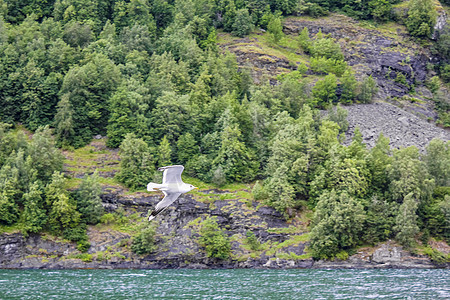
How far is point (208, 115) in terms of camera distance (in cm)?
11756

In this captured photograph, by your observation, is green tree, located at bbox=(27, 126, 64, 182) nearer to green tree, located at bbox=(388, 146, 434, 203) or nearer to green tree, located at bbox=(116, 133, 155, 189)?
green tree, located at bbox=(116, 133, 155, 189)

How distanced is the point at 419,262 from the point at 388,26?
298ft

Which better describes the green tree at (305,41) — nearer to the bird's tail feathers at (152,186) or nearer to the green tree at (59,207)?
the green tree at (59,207)

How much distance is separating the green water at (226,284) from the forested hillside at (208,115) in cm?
1143

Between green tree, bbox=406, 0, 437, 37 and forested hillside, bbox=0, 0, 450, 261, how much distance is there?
45 centimetres

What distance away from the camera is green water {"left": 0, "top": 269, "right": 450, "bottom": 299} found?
61.6 meters

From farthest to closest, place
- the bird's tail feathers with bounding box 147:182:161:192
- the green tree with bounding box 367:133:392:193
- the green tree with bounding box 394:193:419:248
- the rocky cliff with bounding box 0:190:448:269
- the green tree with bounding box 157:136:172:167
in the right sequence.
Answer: the green tree with bounding box 157:136:172:167
the green tree with bounding box 367:133:392:193
the green tree with bounding box 394:193:419:248
the rocky cliff with bounding box 0:190:448:269
the bird's tail feathers with bounding box 147:182:161:192

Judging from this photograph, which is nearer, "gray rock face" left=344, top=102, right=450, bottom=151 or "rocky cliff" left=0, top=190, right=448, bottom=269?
"rocky cliff" left=0, top=190, right=448, bottom=269

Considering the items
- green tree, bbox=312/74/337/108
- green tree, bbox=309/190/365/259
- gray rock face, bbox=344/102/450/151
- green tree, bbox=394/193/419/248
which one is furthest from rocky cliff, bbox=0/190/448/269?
green tree, bbox=312/74/337/108

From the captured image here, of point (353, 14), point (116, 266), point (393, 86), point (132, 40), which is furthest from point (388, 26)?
point (116, 266)

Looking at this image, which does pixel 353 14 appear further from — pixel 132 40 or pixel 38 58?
pixel 38 58

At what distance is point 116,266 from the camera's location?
9075 centimetres

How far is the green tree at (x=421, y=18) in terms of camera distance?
162 meters

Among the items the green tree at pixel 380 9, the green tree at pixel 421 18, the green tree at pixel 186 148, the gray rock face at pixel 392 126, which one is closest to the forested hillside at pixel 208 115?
the green tree at pixel 186 148
